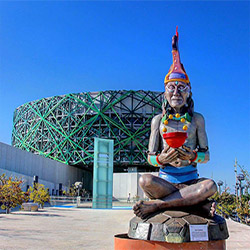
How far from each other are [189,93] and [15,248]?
13.6 ft

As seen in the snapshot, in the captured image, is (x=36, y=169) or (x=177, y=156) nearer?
(x=177, y=156)

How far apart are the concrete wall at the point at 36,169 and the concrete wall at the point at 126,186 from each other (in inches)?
296

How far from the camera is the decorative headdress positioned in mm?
5102

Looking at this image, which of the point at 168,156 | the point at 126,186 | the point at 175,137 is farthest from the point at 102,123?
the point at 175,137

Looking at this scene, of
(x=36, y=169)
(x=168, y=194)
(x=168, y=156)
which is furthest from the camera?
(x=36, y=169)

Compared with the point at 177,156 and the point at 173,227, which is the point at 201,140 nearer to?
the point at 177,156

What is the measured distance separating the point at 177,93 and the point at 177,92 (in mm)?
24

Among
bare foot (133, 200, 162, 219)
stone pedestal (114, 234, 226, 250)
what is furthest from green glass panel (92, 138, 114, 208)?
stone pedestal (114, 234, 226, 250)

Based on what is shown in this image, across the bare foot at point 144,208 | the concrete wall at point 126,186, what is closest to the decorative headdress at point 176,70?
the bare foot at point 144,208

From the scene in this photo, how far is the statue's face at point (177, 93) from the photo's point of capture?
5.04m

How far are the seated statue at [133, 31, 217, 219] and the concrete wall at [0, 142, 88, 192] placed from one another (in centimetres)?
2181

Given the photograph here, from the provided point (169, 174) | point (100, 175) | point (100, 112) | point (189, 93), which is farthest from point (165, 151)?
point (100, 112)

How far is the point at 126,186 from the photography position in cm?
4056

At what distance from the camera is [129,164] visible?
155 feet
